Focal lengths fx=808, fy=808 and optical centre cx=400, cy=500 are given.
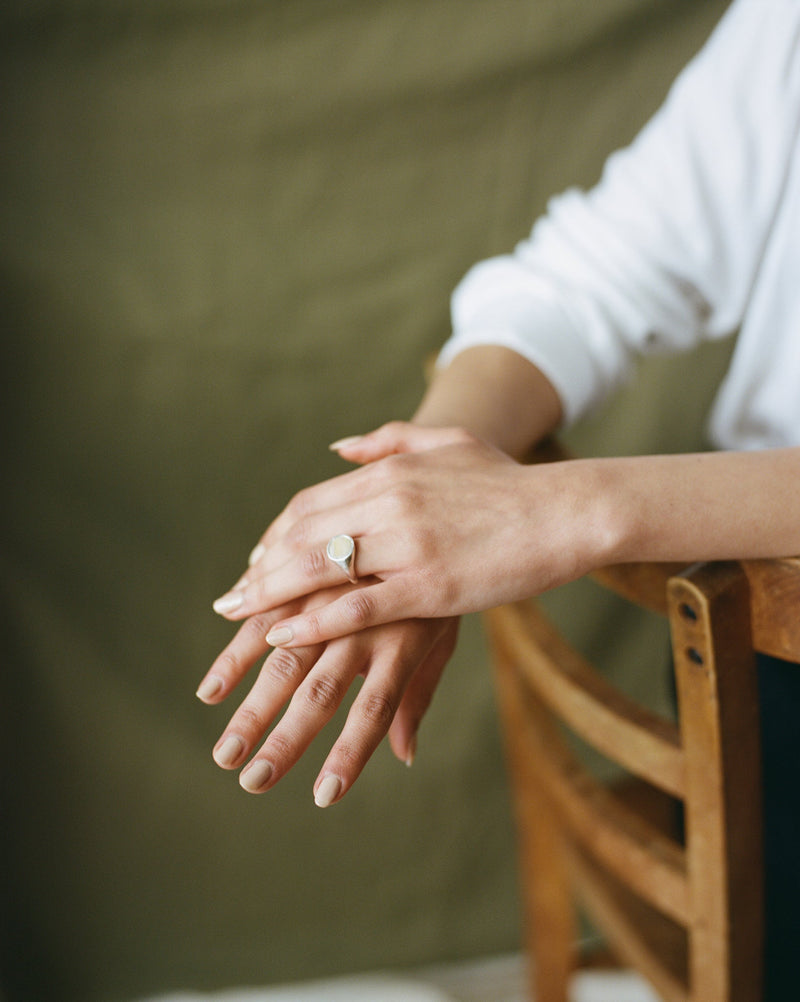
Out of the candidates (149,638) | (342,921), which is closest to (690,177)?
(149,638)

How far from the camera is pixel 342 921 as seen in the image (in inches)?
50.6

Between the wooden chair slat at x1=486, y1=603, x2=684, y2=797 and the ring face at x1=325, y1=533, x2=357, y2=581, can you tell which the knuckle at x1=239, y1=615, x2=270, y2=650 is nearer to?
the ring face at x1=325, y1=533, x2=357, y2=581

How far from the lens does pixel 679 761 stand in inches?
20.7

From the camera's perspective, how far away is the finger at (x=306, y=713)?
0.46m

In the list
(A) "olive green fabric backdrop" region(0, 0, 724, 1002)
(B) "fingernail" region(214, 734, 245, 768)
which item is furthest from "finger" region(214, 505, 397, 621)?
(A) "olive green fabric backdrop" region(0, 0, 724, 1002)

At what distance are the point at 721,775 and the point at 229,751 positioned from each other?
30cm

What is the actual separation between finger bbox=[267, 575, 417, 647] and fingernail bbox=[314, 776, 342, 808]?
3.4 inches

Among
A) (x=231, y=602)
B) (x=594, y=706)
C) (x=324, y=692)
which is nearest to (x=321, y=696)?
(x=324, y=692)

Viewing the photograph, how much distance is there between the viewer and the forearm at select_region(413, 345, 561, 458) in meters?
0.65

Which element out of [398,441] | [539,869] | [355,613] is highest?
[398,441]

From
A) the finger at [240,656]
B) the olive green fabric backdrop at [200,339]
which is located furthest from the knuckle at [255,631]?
the olive green fabric backdrop at [200,339]

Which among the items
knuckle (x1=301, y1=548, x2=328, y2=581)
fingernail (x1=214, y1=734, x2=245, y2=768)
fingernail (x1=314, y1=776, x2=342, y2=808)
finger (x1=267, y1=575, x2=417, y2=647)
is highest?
knuckle (x1=301, y1=548, x2=328, y2=581)

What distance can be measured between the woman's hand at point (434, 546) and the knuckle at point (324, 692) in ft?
0.08

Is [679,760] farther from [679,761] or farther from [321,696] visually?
[321,696]
